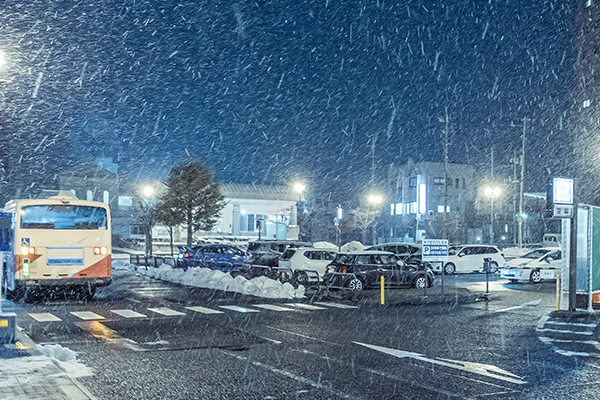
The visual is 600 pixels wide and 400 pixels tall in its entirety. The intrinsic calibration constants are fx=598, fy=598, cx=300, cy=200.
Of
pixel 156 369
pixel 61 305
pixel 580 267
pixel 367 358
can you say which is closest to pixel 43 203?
pixel 61 305

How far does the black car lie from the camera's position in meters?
21.6

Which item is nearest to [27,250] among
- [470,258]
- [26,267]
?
[26,267]

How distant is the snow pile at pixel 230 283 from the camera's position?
2008 centimetres

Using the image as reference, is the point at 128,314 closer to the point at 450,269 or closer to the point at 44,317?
the point at 44,317

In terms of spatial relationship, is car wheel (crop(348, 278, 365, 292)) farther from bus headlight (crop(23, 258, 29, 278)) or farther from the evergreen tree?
the evergreen tree

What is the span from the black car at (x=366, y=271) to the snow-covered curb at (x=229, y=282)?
71.8 inches

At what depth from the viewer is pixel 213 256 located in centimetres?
3145

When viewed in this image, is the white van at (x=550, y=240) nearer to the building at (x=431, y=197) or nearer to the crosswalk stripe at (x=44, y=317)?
the building at (x=431, y=197)

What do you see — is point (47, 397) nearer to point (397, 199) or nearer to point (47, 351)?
point (47, 351)

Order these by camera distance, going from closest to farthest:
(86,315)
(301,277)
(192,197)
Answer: (86,315) → (301,277) → (192,197)

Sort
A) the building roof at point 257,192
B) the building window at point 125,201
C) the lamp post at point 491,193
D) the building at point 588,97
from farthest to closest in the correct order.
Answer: the building roof at point 257,192 → the building window at point 125,201 → the building at point 588,97 → the lamp post at point 491,193

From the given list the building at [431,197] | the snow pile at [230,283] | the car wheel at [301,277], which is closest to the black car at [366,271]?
the snow pile at [230,283]

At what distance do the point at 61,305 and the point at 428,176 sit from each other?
51.6 meters

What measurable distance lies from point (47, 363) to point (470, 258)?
27.7 m
